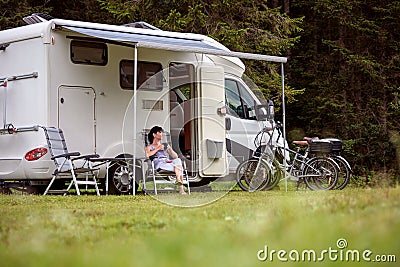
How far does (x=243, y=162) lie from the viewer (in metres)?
12.9

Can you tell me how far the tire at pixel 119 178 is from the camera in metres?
11.8

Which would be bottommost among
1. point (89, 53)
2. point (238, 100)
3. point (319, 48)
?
point (238, 100)

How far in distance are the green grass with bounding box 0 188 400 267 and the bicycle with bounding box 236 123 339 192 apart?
19.4 ft

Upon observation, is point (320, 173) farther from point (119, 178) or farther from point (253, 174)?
point (119, 178)

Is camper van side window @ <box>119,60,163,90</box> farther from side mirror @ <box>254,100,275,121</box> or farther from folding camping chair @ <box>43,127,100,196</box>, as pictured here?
side mirror @ <box>254,100,275,121</box>

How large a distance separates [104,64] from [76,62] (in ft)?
1.63

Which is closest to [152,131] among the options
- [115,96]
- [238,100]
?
[115,96]

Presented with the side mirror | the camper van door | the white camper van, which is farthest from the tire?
the side mirror

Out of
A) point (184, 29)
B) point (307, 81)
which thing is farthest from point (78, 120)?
point (307, 81)

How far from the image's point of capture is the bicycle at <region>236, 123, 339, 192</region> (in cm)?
1244

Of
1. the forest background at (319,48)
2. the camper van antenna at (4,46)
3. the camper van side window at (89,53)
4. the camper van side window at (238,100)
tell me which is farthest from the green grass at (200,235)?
the forest background at (319,48)

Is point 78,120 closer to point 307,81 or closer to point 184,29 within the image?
point 184,29

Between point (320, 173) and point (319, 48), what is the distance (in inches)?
495

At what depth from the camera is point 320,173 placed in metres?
12.5
